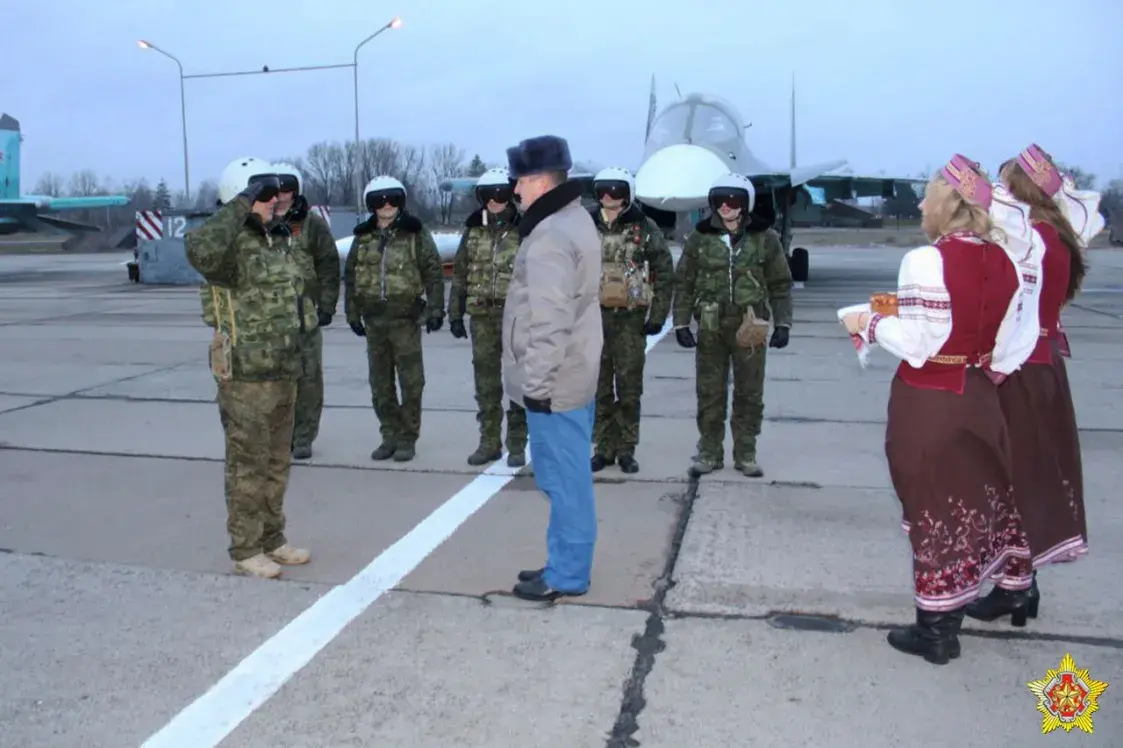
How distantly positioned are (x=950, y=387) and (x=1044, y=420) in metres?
0.59

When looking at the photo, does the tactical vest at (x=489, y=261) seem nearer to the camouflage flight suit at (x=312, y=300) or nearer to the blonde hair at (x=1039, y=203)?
the camouflage flight suit at (x=312, y=300)

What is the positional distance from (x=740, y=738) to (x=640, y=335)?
138 inches

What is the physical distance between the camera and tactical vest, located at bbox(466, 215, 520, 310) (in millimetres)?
6223

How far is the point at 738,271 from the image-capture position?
5.86 meters

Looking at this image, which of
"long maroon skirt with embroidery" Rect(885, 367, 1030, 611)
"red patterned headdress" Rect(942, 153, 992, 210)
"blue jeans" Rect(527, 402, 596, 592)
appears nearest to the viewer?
"red patterned headdress" Rect(942, 153, 992, 210)

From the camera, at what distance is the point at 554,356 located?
3828 millimetres

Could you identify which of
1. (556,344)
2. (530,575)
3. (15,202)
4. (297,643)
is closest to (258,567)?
(297,643)

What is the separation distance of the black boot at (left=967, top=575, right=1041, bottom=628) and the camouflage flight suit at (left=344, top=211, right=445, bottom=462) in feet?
12.7

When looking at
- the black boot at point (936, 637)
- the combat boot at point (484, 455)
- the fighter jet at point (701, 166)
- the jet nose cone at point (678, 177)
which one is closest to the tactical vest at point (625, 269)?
the combat boot at point (484, 455)

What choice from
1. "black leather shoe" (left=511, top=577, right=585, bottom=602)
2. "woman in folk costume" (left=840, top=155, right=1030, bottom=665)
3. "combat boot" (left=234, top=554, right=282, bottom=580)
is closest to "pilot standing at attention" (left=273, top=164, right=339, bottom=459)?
"combat boot" (left=234, top=554, right=282, bottom=580)

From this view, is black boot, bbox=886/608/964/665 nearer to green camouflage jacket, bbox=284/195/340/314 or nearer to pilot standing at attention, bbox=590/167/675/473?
pilot standing at attention, bbox=590/167/675/473

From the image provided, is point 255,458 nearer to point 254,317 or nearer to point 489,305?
point 254,317

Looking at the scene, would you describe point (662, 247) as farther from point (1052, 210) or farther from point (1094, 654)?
point (1094, 654)

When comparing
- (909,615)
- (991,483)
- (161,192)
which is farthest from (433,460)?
(161,192)
